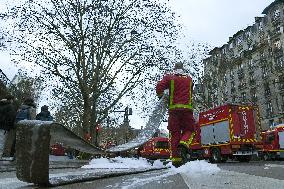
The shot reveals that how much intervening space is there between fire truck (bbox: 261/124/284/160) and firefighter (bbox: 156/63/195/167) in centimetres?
2079

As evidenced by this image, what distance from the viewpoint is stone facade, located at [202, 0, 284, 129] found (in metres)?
50.3

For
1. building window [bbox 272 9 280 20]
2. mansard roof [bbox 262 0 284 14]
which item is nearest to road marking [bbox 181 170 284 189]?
mansard roof [bbox 262 0 284 14]

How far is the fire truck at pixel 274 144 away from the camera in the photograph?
2641cm

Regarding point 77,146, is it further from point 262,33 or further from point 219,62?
point 262,33

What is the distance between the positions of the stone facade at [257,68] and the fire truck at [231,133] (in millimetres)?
23338

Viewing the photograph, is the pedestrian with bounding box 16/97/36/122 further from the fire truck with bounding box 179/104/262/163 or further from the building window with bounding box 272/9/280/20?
the building window with bounding box 272/9/280/20

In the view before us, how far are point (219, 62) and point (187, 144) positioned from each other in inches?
1849

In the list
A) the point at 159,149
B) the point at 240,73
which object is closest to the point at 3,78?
the point at 159,149

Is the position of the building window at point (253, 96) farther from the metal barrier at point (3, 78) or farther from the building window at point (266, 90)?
the metal barrier at point (3, 78)

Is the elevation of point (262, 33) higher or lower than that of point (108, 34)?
higher

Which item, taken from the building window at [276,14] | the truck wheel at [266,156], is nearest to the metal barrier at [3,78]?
the truck wheel at [266,156]

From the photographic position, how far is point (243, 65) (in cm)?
6303

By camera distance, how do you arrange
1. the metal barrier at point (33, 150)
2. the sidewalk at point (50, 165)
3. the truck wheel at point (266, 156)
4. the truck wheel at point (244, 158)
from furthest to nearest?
the truck wheel at point (266, 156)
the truck wheel at point (244, 158)
the sidewalk at point (50, 165)
the metal barrier at point (33, 150)

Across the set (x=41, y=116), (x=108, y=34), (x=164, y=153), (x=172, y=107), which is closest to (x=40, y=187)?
(x=172, y=107)
